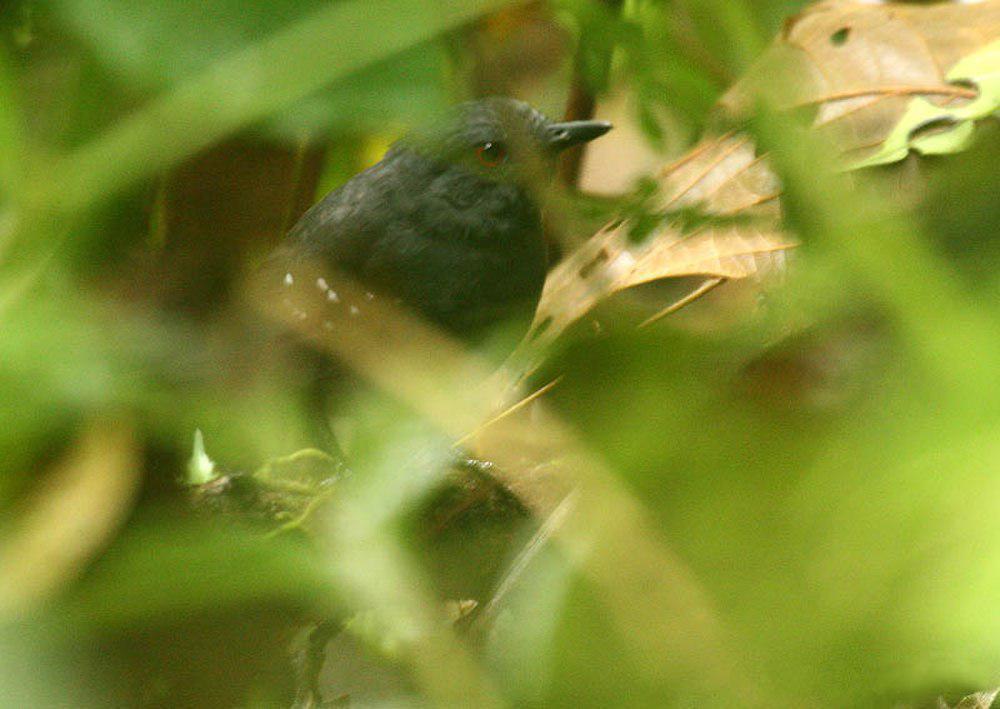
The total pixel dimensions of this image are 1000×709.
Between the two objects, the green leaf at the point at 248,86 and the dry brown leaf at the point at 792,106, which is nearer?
the green leaf at the point at 248,86

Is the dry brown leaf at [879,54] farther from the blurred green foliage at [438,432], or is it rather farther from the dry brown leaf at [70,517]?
the dry brown leaf at [70,517]

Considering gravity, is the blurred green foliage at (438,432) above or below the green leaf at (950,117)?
→ above

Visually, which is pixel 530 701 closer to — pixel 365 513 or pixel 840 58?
pixel 365 513

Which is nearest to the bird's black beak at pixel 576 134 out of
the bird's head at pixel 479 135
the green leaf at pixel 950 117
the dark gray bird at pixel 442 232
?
the dark gray bird at pixel 442 232

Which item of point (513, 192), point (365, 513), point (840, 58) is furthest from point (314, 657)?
point (513, 192)

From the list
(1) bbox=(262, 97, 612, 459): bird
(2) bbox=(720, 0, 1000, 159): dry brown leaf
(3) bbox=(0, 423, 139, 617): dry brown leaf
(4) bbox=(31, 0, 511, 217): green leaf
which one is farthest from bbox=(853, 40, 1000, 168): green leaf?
(3) bbox=(0, 423, 139, 617): dry brown leaf

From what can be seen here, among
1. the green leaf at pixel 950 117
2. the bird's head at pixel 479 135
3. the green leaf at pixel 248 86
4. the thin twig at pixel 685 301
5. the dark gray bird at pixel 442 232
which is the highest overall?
the green leaf at pixel 248 86

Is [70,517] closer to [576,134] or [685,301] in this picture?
[685,301]
